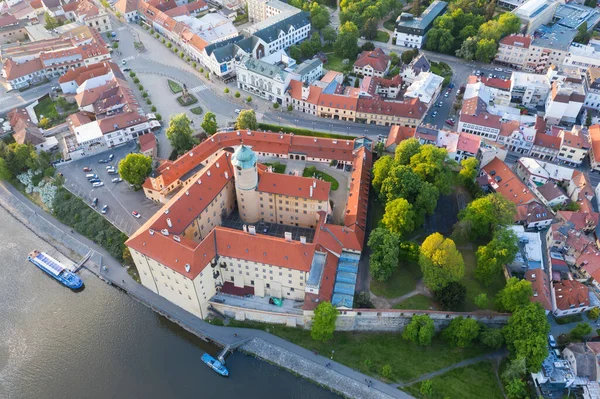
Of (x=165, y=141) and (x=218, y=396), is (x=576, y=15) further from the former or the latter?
(x=218, y=396)

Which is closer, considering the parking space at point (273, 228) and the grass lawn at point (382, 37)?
the parking space at point (273, 228)

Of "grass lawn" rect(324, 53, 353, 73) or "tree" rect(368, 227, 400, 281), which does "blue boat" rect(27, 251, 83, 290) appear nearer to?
"tree" rect(368, 227, 400, 281)

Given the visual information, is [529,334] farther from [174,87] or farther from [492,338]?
[174,87]

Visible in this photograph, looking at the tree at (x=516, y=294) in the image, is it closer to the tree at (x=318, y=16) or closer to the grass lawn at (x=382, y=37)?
the grass lawn at (x=382, y=37)

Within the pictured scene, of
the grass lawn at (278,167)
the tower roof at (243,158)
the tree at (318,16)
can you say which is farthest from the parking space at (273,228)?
the tree at (318,16)

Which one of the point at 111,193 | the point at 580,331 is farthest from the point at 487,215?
the point at 111,193
